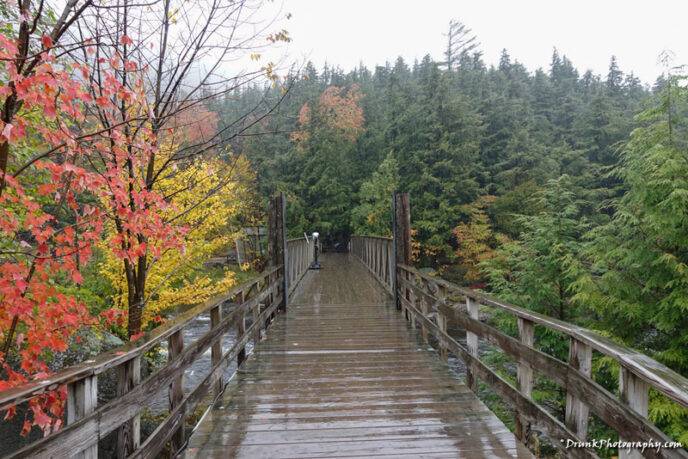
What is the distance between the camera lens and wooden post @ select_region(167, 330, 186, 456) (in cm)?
298

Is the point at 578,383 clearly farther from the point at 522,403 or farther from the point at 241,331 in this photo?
the point at 241,331

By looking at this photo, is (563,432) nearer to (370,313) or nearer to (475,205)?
(370,313)

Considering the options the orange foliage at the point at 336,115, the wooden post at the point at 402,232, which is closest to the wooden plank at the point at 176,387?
the wooden post at the point at 402,232

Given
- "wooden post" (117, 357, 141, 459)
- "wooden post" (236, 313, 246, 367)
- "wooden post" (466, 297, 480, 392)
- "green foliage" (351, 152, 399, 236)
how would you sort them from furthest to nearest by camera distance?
"green foliage" (351, 152, 399, 236)
"wooden post" (236, 313, 246, 367)
"wooden post" (466, 297, 480, 392)
"wooden post" (117, 357, 141, 459)

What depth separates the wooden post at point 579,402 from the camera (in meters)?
2.31

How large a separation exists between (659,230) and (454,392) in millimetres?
5969

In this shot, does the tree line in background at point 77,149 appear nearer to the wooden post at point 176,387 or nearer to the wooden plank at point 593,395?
the wooden post at point 176,387

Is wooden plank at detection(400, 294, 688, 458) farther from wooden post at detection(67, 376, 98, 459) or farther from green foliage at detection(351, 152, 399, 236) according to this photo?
green foliage at detection(351, 152, 399, 236)

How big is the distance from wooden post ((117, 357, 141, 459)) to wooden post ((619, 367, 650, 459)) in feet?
8.00

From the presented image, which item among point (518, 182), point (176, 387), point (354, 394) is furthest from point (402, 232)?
point (518, 182)

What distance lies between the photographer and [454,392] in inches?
165

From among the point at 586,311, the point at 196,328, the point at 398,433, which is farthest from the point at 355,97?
the point at 398,433

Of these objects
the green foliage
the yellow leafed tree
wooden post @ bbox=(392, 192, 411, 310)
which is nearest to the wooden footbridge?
wooden post @ bbox=(392, 192, 411, 310)

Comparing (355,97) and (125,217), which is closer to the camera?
(125,217)
